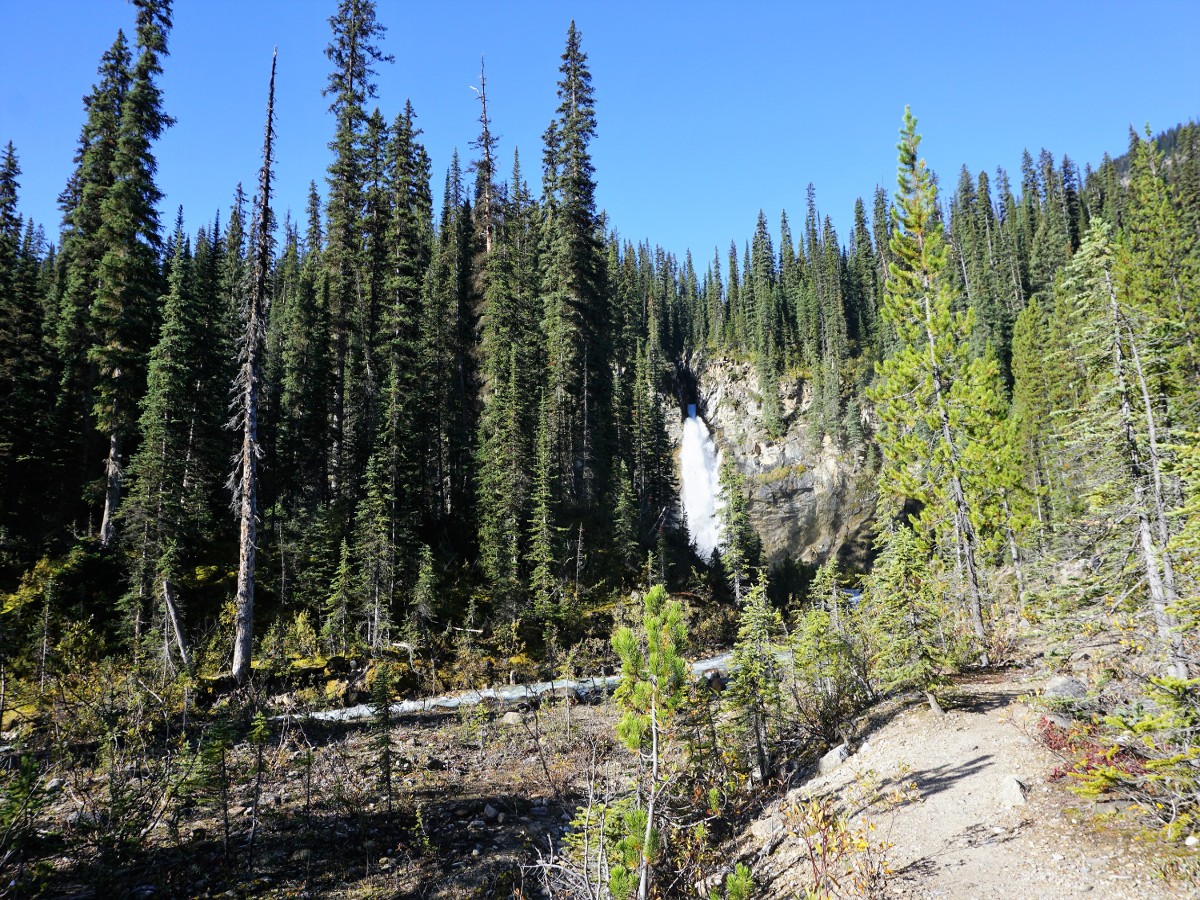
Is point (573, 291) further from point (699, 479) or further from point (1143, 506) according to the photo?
point (699, 479)

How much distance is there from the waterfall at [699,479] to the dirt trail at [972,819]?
59.3 metres

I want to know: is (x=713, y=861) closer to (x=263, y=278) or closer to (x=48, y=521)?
(x=263, y=278)

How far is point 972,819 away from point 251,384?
18.1m

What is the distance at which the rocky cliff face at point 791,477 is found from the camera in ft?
217

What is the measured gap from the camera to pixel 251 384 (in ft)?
53.0

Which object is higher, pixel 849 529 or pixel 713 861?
pixel 849 529

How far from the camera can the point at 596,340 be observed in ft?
124

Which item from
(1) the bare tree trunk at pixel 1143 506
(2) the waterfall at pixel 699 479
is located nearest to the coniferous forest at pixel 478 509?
(1) the bare tree trunk at pixel 1143 506

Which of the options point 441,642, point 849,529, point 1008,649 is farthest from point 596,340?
point 849,529

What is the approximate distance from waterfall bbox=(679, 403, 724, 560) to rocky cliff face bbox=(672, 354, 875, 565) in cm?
167

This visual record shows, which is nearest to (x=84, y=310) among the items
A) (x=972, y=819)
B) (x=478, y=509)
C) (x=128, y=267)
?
(x=128, y=267)

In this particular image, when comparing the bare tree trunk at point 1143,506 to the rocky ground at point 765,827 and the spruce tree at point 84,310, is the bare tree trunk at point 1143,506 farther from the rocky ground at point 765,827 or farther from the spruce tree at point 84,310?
the spruce tree at point 84,310

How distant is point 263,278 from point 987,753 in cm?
1972

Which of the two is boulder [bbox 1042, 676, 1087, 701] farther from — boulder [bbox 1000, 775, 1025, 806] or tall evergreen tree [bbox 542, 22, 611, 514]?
tall evergreen tree [bbox 542, 22, 611, 514]
